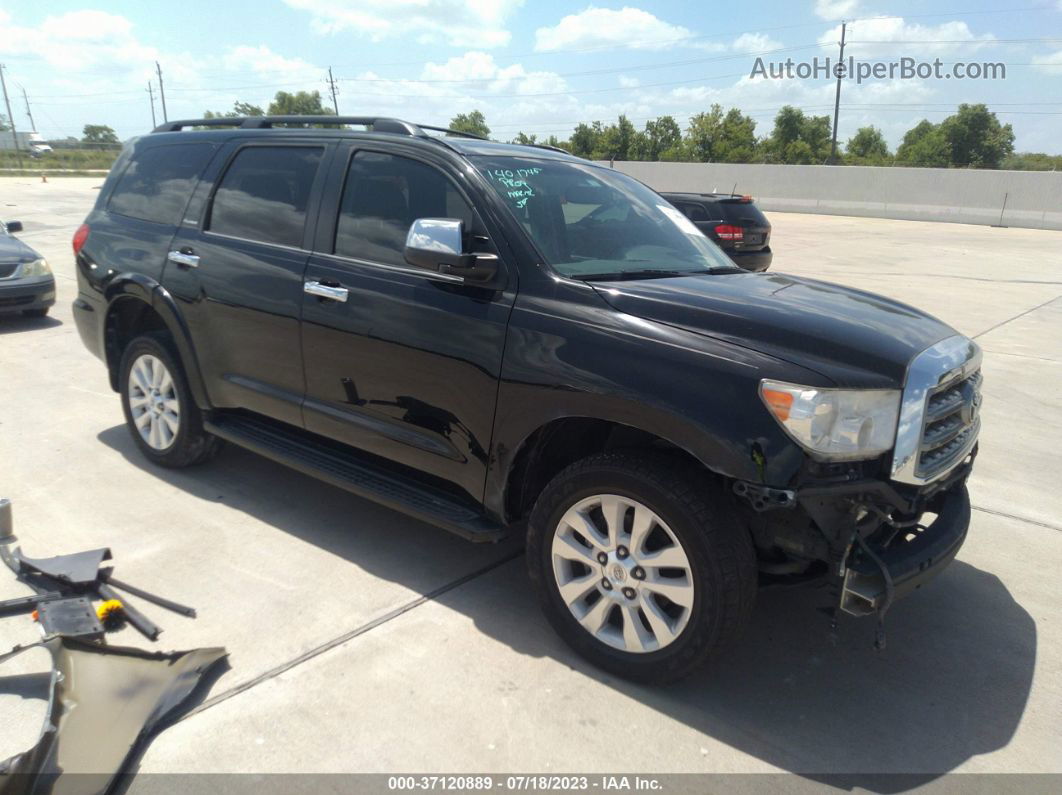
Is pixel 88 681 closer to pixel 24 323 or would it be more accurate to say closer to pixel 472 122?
pixel 24 323

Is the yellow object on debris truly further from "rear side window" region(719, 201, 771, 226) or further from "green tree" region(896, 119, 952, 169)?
"green tree" region(896, 119, 952, 169)

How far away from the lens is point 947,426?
10.0 feet

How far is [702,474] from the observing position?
2893 millimetres

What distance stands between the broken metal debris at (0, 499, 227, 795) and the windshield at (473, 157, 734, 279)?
2108 mm

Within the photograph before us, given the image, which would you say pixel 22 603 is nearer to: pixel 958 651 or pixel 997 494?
pixel 958 651

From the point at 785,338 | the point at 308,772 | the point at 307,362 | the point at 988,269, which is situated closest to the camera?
the point at 308,772

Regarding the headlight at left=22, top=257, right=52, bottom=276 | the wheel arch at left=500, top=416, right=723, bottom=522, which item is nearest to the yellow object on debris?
the wheel arch at left=500, top=416, right=723, bottom=522

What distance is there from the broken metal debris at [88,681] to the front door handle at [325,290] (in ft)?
4.87

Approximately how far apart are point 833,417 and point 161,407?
12.6ft

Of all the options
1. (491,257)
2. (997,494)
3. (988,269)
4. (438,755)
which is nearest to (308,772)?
(438,755)

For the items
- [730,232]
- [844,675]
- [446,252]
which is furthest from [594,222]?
[730,232]

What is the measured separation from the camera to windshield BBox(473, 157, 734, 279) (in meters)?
3.51

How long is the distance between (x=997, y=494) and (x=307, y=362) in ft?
13.4

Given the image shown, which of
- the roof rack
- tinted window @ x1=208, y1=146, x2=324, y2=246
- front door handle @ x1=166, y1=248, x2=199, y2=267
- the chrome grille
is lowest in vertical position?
the chrome grille
